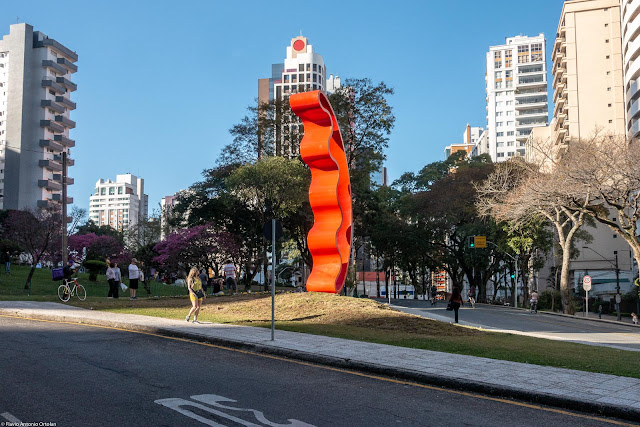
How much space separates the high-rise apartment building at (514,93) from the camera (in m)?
131

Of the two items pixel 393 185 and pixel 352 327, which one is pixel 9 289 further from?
pixel 393 185

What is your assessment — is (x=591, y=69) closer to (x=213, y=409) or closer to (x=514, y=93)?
(x=514, y=93)

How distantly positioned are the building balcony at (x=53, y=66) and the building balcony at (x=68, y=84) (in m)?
1.29

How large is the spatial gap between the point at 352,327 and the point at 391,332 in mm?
1234

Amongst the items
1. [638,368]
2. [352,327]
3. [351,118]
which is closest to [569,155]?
[351,118]

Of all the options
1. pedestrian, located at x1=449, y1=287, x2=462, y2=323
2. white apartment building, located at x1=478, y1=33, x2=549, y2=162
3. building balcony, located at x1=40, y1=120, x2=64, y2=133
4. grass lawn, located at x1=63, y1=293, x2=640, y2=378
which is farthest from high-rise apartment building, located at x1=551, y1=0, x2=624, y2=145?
building balcony, located at x1=40, y1=120, x2=64, y2=133

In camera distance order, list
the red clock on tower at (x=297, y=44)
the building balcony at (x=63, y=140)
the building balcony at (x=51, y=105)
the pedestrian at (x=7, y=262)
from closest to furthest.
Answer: the pedestrian at (x=7, y=262)
the building balcony at (x=51, y=105)
the building balcony at (x=63, y=140)
the red clock on tower at (x=297, y=44)

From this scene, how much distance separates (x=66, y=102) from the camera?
320 feet

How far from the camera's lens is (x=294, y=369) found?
369 inches

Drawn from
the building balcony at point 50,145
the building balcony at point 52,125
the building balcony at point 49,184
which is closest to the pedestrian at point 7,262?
the building balcony at point 49,184

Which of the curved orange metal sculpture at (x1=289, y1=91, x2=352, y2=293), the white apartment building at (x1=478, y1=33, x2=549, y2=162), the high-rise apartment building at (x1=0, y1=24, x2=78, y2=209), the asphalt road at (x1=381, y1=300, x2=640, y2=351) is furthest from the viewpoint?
the white apartment building at (x1=478, y1=33, x2=549, y2=162)

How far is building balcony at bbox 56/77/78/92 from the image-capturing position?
96875 mm

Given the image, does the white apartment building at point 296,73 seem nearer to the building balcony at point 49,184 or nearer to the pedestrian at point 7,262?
the building balcony at point 49,184

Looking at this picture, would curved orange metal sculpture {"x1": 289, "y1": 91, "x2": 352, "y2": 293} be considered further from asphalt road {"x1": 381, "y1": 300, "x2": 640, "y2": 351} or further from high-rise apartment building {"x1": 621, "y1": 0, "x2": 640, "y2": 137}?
high-rise apartment building {"x1": 621, "y1": 0, "x2": 640, "y2": 137}
